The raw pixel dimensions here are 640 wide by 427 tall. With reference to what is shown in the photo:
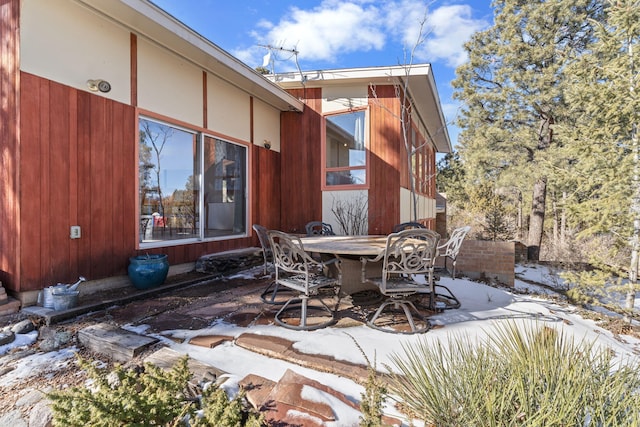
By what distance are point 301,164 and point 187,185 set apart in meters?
2.60

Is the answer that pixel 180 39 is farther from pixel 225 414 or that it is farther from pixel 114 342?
pixel 225 414

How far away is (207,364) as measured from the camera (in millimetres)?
2004

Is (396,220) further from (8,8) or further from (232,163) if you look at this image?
(8,8)

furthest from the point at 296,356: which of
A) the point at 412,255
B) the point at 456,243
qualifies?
the point at 456,243

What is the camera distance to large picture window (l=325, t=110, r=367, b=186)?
6402mm

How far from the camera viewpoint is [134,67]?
4059 millimetres

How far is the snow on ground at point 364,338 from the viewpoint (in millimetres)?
1964

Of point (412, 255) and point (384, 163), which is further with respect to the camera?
point (384, 163)

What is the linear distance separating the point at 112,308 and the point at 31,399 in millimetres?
1653

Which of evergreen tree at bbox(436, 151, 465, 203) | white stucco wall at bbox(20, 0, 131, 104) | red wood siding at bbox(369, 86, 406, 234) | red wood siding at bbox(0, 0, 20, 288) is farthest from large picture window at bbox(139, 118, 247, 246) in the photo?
evergreen tree at bbox(436, 151, 465, 203)

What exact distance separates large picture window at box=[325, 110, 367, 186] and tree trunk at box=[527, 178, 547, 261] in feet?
20.7

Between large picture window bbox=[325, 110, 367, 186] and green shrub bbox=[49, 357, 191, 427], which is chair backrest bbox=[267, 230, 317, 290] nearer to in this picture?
green shrub bbox=[49, 357, 191, 427]

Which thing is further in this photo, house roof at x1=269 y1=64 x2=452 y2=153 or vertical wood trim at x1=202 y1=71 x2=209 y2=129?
house roof at x1=269 y1=64 x2=452 y2=153

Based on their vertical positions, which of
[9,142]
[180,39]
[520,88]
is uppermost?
[520,88]
